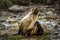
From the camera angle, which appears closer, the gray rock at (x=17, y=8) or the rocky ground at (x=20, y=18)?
the rocky ground at (x=20, y=18)

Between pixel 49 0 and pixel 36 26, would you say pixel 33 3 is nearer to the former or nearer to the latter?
pixel 49 0

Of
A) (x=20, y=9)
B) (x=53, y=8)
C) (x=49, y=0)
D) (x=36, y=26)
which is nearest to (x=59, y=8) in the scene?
(x=53, y=8)

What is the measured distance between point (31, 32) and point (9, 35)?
0.70 meters

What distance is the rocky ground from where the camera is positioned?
8.49m

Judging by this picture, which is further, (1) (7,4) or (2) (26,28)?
(1) (7,4)

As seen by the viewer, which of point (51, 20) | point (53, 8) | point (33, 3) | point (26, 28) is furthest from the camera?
point (33, 3)

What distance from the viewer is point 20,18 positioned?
1109cm

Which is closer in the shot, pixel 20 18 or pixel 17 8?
pixel 20 18

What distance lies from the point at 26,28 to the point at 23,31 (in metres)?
0.15

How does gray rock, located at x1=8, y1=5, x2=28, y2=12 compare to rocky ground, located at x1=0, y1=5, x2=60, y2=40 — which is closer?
rocky ground, located at x1=0, y1=5, x2=60, y2=40

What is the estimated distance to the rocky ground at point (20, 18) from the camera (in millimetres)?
8492

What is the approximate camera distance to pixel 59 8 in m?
13.8

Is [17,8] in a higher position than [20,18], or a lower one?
higher

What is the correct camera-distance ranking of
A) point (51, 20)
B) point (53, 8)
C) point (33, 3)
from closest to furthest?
point (51, 20), point (53, 8), point (33, 3)
